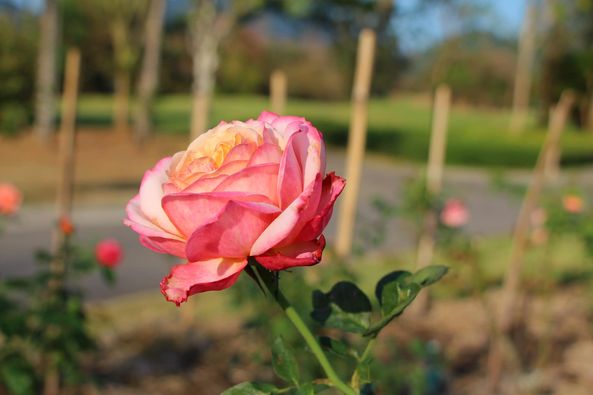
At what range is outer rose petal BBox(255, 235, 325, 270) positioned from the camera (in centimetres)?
57

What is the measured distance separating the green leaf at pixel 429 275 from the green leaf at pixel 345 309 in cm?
6

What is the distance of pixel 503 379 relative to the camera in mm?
3834

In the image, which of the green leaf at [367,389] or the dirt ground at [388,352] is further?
the dirt ground at [388,352]

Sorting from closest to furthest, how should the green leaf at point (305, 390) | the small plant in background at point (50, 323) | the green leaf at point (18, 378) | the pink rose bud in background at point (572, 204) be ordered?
the green leaf at point (305, 390) → the green leaf at point (18, 378) → the small plant in background at point (50, 323) → the pink rose bud in background at point (572, 204)

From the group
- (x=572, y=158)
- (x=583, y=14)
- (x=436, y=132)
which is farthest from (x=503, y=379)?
(x=583, y=14)

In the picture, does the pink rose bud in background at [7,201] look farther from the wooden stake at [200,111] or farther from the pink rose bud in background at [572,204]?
the pink rose bud in background at [572,204]

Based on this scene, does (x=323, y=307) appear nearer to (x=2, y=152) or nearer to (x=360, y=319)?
(x=360, y=319)

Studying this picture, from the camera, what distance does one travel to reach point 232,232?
55cm

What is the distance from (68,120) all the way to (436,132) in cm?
287

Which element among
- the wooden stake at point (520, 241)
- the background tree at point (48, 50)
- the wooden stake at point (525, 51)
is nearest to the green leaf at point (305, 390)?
the wooden stake at point (520, 241)

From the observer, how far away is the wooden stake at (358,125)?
3.71 metres

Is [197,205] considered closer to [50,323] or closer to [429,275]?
[429,275]

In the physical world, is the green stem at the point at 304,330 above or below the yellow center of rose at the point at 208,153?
below

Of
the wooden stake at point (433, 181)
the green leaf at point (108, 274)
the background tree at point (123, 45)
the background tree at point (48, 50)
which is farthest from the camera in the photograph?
the background tree at point (123, 45)
